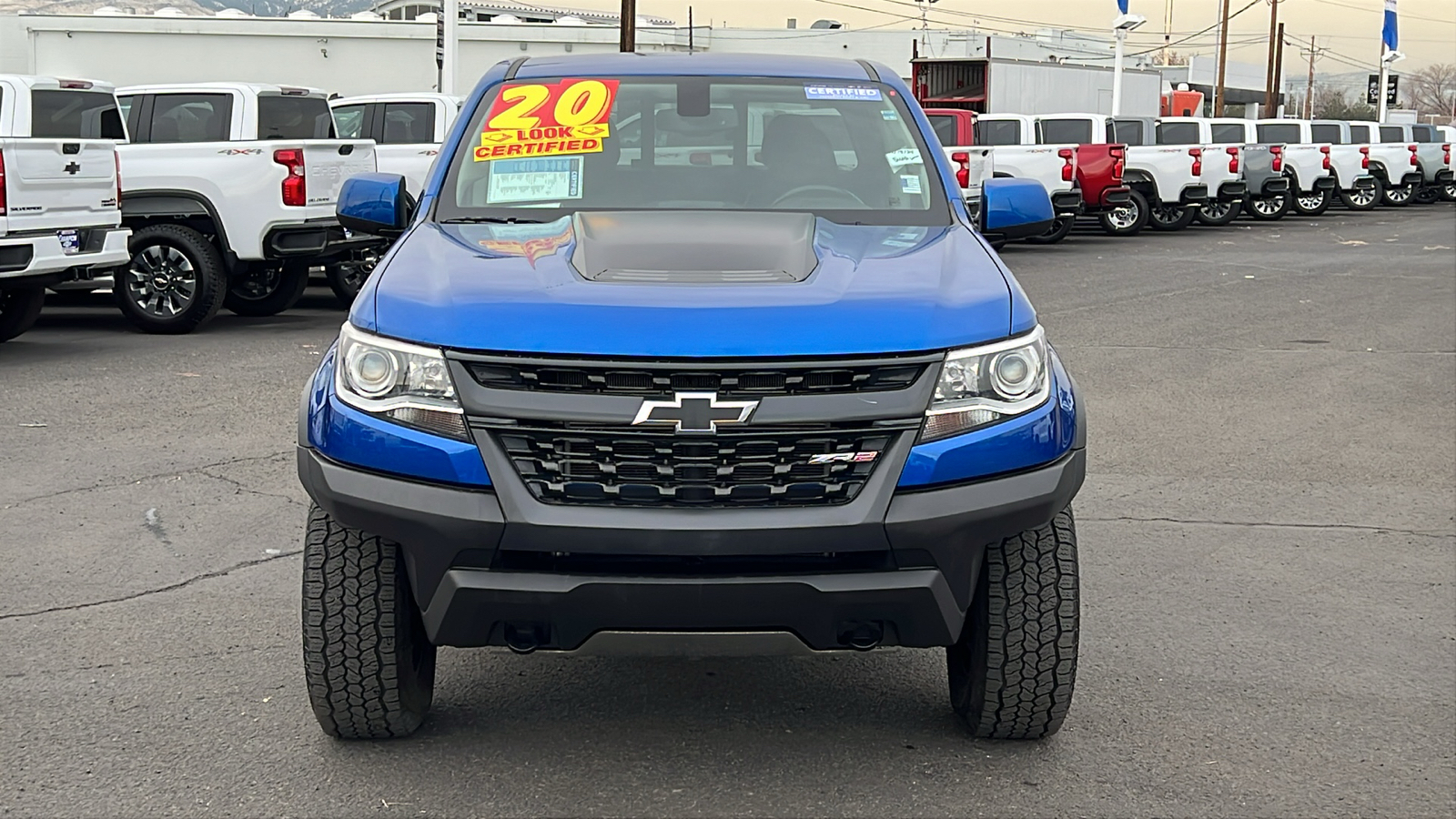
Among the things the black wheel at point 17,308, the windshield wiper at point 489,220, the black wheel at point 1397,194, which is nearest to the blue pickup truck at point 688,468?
the windshield wiper at point 489,220

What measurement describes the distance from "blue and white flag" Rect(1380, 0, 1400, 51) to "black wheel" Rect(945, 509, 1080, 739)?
61.0 metres

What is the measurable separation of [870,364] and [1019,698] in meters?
1.03

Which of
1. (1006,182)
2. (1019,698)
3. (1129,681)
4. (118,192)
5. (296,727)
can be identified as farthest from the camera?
(118,192)

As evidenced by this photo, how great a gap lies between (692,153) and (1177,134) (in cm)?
2377

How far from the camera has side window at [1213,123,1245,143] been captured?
95.3 ft

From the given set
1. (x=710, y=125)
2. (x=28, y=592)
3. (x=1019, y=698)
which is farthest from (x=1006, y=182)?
(x=28, y=592)

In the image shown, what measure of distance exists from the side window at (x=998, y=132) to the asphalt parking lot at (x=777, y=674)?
15381 mm

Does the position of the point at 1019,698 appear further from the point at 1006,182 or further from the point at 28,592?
the point at 28,592

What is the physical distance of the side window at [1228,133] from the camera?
2905 centimetres

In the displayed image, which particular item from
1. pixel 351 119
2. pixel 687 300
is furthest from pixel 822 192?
pixel 351 119

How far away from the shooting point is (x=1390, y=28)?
58.7m

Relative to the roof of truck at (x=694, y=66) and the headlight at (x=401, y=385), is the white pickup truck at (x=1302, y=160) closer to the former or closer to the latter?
the roof of truck at (x=694, y=66)

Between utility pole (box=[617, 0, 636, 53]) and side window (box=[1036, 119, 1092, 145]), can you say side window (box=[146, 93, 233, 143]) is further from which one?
utility pole (box=[617, 0, 636, 53])

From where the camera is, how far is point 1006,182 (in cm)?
539
